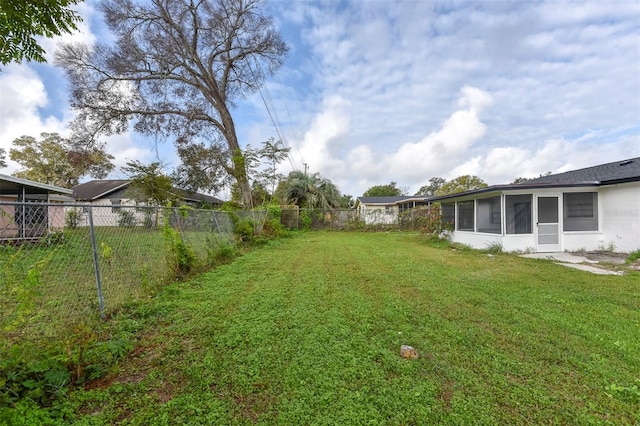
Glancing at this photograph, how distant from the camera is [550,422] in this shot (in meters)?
1.71

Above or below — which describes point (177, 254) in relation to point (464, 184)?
below

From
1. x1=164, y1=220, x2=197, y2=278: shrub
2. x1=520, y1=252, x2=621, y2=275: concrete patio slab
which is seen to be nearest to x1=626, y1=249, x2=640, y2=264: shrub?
x1=520, y1=252, x2=621, y2=275: concrete patio slab

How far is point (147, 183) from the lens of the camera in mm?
15758

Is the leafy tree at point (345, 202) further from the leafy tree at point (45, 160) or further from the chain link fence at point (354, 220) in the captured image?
the leafy tree at point (45, 160)

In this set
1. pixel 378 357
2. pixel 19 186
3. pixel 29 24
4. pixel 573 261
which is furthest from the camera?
pixel 19 186

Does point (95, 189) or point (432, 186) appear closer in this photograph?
point (95, 189)

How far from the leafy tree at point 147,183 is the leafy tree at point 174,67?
8.76 feet

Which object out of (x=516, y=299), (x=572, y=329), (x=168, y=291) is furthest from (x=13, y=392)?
(x=516, y=299)

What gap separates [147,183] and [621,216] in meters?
20.0

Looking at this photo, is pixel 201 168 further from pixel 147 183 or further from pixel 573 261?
pixel 573 261

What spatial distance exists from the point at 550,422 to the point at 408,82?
39.1ft

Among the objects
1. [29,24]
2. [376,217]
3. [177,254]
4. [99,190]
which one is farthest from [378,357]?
[99,190]

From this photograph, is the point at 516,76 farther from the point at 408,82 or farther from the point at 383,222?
the point at 383,222

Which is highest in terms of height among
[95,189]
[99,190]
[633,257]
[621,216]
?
[95,189]
